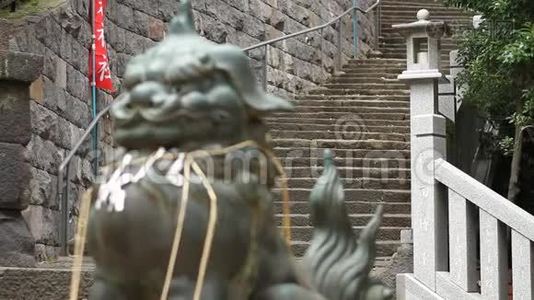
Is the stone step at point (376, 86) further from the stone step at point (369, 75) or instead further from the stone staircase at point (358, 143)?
the stone step at point (369, 75)

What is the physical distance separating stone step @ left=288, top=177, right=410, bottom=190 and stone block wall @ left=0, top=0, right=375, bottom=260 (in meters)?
1.69

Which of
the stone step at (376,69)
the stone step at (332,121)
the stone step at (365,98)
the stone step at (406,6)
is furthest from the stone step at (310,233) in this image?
the stone step at (406,6)

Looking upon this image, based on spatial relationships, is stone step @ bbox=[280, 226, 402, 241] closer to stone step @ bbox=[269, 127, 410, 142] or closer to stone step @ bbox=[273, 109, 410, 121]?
stone step @ bbox=[269, 127, 410, 142]

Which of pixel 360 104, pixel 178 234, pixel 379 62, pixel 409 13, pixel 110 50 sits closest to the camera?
pixel 178 234

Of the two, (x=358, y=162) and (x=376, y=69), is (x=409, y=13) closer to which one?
(x=376, y=69)

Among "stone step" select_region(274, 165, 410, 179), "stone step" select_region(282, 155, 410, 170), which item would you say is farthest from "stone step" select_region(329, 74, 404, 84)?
"stone step" select_region(274, 165, 410, 179)

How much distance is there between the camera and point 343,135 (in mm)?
11383

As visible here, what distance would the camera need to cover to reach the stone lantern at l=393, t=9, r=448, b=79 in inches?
314

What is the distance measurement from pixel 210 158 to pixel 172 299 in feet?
1.31

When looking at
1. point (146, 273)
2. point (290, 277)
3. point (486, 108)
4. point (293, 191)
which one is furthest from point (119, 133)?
point (486, 108)

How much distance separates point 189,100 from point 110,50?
24.2ft

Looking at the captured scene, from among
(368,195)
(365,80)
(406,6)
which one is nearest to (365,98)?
(365,80)

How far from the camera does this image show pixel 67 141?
8828 millimetres

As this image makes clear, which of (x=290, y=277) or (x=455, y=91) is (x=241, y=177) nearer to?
(x=290, y=277)
